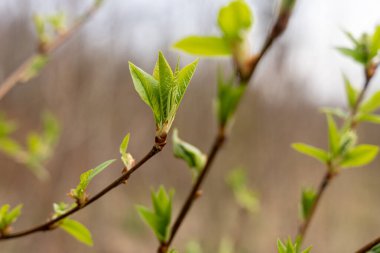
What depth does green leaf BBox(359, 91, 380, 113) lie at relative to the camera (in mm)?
601

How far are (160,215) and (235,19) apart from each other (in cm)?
21

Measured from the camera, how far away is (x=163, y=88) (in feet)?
1.17

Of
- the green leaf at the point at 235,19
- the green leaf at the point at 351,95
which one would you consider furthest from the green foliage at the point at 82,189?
the green leaf at the point at 351,95

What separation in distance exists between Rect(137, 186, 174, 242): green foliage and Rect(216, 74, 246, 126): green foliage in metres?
0.14

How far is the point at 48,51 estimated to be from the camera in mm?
1003

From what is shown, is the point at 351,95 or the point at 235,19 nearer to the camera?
the point at 235,19

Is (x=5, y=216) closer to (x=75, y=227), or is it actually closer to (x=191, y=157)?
(x=75, y=227)

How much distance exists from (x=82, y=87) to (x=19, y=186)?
305cm

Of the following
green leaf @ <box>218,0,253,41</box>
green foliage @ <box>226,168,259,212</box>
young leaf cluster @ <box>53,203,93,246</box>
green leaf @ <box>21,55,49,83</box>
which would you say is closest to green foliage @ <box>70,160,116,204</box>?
young leaf cluster @ <box>53,203,93,246</box>

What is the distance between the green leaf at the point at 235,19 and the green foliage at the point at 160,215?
0.17m

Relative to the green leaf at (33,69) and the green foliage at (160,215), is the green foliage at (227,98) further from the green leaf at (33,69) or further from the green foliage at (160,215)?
the green leaf at (33,69)

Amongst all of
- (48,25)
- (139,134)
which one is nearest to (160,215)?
(48,25)

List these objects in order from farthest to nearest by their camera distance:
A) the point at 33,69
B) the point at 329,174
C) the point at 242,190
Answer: the point at 242,190
the point at 33,69
the point at 329,174

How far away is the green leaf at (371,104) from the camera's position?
60 centimetres
